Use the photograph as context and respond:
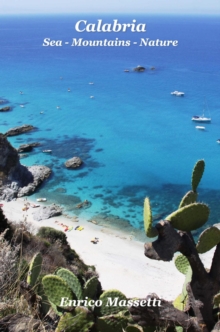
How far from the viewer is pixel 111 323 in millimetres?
3820

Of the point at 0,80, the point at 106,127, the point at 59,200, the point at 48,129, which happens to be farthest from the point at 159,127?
the point at 0,80

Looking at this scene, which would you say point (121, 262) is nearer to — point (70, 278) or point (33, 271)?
point (33, 271)

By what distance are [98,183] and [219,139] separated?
19434 millimetres

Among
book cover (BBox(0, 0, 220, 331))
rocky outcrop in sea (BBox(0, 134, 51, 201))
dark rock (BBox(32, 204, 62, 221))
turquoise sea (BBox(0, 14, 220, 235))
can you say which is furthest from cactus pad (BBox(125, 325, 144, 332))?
rocky outcrop in sea (BBox(0, 134, 51, 201))

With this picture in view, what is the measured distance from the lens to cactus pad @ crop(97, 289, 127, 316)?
411cm

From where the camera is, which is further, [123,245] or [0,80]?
[0,80]

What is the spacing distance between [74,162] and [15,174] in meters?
5.72

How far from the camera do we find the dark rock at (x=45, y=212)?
23000mm

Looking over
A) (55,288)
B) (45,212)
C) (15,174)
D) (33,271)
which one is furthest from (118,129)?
(55,288)

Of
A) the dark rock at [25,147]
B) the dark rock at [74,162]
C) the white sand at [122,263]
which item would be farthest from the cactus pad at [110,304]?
the dark rock at [25,147]

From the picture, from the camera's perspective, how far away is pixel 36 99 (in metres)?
59.8

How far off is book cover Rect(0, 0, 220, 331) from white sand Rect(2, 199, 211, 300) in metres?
0.06

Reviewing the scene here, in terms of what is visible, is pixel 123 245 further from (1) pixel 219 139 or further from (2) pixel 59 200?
(1) pixel 219 139

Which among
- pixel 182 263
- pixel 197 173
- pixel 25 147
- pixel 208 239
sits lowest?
pixel 182 263
